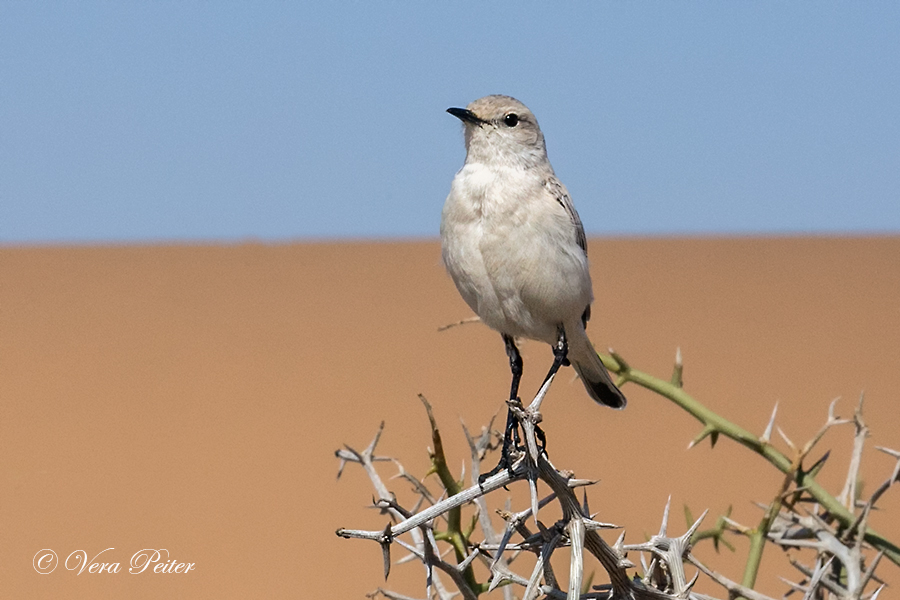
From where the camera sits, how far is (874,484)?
988cm

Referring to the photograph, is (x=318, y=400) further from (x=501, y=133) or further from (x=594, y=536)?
(x=594, y=536)

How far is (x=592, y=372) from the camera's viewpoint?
15.5 ft

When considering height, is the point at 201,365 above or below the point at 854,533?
below

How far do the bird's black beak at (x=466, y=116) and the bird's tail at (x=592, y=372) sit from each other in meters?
0.95

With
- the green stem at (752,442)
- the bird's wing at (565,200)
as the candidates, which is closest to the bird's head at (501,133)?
the bird's wing at (565,200)

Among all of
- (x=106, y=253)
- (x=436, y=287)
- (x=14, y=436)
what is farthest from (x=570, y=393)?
(x=106, y=253)

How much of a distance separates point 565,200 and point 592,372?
0.87m

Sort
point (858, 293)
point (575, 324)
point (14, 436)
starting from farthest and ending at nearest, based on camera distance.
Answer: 1. point (858, 293)
2. point (14, 436)
3. point (575, 324)

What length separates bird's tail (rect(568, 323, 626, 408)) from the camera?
14.9ft

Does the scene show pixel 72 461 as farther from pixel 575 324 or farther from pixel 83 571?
pixel 575 324

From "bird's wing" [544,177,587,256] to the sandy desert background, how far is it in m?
1.23

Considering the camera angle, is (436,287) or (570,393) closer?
(570,393)

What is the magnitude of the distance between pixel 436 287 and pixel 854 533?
1800 cm

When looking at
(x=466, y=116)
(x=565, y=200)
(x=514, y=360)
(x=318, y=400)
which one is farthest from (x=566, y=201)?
(x=318, y=400)
